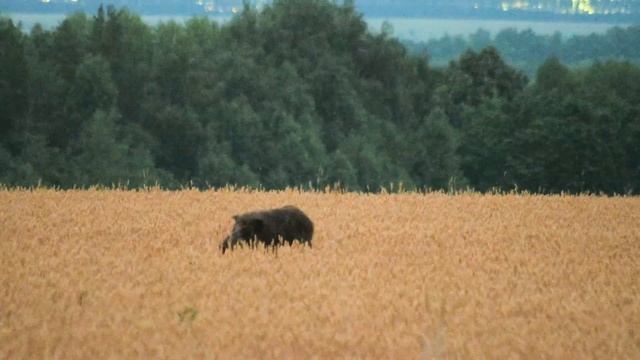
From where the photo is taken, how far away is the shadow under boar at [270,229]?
52.5 feet

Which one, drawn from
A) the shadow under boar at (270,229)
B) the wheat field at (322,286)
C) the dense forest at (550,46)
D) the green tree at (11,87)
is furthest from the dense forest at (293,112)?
the dense forest at (550,46)

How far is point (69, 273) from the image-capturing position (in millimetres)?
13359

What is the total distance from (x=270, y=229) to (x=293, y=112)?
183 feet

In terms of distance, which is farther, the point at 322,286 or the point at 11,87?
the point at 11,87

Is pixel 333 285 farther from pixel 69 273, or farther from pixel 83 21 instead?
pixel 83 21

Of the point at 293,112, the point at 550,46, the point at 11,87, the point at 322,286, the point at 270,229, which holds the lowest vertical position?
the point at 550,46

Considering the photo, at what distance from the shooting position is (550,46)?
6393 inches

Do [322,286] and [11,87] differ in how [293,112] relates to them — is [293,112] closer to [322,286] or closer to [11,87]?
[11,87]

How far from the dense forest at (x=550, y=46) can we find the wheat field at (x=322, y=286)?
123m

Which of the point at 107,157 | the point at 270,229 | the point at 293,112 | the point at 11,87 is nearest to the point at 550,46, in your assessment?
the point at 293,112

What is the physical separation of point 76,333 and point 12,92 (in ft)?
193

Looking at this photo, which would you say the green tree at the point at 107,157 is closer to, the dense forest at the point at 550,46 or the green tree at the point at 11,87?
the green tree at the point at 11,87

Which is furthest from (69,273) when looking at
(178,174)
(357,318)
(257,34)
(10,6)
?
(10,6)

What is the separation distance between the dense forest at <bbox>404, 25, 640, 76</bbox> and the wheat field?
123m
